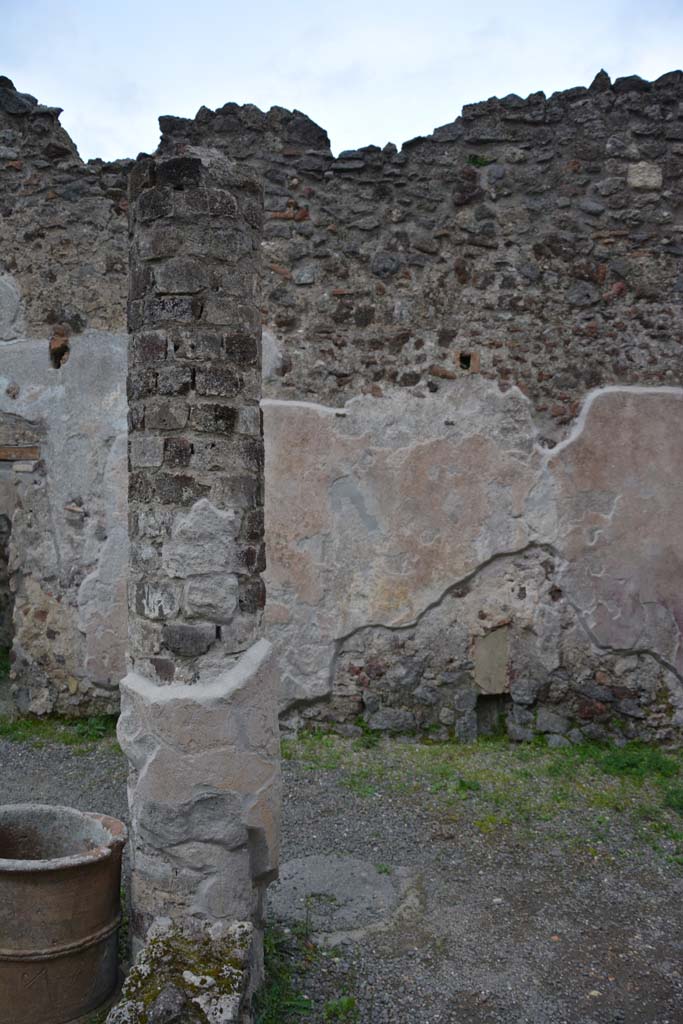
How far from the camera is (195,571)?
9.84 feet

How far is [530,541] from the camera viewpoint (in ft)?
18.5

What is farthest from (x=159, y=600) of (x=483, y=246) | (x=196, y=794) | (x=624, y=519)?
(x=483, y=246)

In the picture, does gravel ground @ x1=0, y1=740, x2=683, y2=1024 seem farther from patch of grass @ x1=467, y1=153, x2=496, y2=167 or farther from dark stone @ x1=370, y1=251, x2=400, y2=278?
patch of grass @ x1=467, y1=153, x2=496, y2=167

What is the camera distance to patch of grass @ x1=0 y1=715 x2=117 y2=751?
5.57 m

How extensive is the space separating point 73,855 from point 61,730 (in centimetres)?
282

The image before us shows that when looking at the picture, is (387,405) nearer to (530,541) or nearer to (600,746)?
(530,541)

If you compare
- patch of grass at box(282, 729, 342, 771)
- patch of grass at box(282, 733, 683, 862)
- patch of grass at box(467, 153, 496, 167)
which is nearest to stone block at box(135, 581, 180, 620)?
patch of grass at box(282, 733, 683, 862)

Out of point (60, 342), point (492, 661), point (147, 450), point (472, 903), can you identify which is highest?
point (60, 342)

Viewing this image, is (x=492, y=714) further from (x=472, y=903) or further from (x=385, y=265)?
(x=385, y=265)

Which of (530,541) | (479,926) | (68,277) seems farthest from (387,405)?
(479,926)

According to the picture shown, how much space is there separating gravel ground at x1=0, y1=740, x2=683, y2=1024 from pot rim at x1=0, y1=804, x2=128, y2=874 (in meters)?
0.81

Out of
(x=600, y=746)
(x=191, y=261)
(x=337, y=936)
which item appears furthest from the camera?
(x=600, y=746)

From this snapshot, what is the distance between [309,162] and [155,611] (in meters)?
3.76

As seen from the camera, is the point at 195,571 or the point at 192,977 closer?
the point at 192,977
